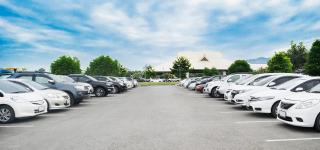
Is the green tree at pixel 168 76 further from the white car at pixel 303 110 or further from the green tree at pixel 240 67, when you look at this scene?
the white car at pixel 303 110

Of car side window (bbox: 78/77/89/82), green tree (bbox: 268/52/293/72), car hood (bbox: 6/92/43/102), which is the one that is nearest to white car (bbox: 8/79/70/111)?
car hood (bbox: 6/92/43/102)

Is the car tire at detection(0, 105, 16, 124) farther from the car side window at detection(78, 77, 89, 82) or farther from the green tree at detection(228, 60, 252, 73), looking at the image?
the green tree at detection(228, 60, 252, 73)

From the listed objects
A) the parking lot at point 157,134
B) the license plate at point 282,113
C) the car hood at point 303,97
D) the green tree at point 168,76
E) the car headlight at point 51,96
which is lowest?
the parking lot at point 157,134

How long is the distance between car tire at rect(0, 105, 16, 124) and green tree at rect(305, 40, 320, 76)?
34491 millimetres

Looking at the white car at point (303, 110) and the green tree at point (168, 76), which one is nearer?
the white car at point (303, 110)

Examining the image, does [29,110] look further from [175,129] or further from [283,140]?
[283,140]

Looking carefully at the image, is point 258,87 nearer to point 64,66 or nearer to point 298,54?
point 298,54

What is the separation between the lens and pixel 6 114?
33.5 ft

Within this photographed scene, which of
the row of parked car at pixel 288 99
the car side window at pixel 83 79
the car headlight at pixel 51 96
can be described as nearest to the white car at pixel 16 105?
the car headlight at pixel 51 96

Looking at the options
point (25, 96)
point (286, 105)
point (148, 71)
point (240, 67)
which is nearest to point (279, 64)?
point (240, 67)

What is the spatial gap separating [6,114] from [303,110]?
8.72m

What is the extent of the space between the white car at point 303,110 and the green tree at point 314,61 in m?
31.1

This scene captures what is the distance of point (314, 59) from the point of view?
123 feet

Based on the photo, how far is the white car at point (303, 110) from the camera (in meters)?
7.91
